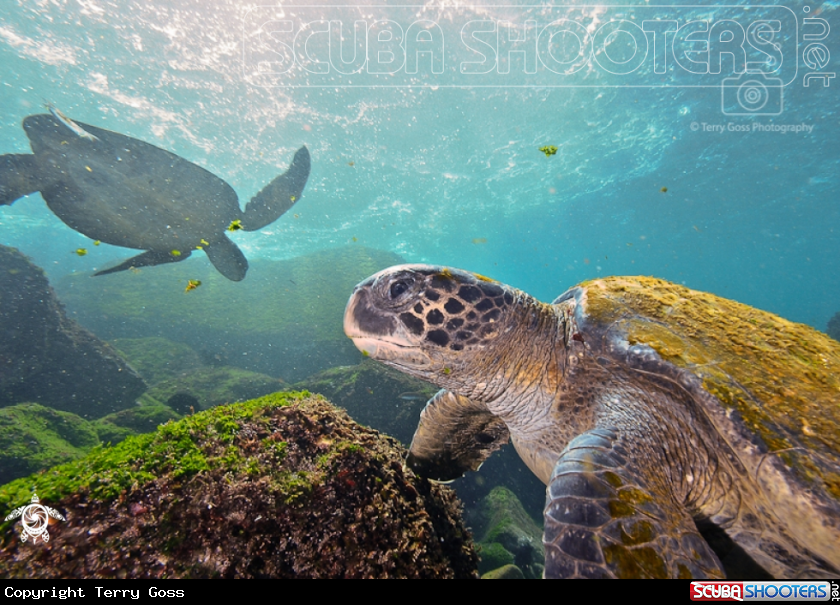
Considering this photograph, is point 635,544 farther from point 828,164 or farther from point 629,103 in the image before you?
point 828,164

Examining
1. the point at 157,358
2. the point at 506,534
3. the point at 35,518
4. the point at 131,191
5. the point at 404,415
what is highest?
the point at 131,191

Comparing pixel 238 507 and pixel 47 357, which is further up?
pixel 238 507

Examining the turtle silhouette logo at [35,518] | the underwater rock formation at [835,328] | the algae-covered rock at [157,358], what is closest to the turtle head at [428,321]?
the turtle silhouette logo at [35,518]

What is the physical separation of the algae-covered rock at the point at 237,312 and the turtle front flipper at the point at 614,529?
12085 mm

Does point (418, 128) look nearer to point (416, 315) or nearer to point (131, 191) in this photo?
point (131, 191)

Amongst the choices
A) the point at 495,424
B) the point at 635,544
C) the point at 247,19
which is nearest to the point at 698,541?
the point at 635,544

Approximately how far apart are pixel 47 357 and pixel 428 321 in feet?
31.8

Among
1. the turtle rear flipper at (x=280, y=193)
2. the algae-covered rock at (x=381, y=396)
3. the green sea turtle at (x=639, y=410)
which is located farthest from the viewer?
the turtle rear flipper at (x=280, y=193)

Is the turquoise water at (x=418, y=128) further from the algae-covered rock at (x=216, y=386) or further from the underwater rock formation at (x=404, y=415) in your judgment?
the underwater rock formation at (x=404, y=415)

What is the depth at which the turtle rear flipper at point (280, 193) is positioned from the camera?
270 inches

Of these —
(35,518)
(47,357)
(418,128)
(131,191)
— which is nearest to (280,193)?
(131,191)

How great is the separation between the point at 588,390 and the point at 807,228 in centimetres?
5432

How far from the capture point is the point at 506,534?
15.4ft

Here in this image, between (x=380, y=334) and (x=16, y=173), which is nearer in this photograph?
(x=380, y=334)
